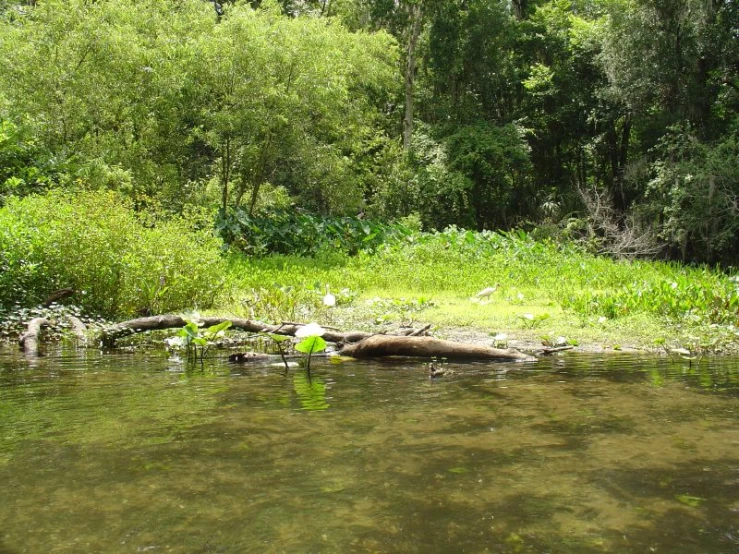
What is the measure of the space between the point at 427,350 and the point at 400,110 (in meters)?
25.5

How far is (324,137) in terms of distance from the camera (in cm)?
2141

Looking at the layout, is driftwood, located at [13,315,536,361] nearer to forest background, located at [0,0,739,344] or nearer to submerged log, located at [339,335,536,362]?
submerged log, located at [339,335,536,362]

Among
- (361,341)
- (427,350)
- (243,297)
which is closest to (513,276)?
(243,297)

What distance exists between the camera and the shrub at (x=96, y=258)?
8102 mm

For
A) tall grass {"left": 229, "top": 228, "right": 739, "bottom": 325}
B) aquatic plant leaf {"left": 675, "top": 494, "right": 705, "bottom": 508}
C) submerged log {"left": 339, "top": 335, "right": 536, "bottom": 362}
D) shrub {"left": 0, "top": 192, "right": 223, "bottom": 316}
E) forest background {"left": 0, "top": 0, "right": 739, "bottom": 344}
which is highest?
forest background {"left": 0, "top": 0, "right": 739, "bottom": 344}

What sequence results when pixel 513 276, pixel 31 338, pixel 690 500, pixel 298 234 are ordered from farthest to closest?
1. pixel 298 234
2. pixel 513 276
3. pixel 31 338
4. pixel 690 500

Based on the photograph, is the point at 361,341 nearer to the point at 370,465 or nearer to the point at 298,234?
the point at 370,465

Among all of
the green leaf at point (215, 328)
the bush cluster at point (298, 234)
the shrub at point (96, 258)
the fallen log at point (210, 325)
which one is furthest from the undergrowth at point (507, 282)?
the green leaf at point (215, 328)

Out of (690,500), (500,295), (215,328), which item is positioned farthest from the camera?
(500,295)

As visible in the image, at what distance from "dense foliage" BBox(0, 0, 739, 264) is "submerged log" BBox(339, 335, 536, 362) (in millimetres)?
5600

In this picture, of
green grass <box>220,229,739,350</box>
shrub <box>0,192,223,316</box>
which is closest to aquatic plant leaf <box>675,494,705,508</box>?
green grass <box>220,229,739,350</box>

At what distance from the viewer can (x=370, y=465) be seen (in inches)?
124

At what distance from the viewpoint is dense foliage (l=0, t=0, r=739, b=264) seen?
49.8ft

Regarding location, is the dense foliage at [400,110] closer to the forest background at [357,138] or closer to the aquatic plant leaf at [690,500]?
the forest background at [357,138]
